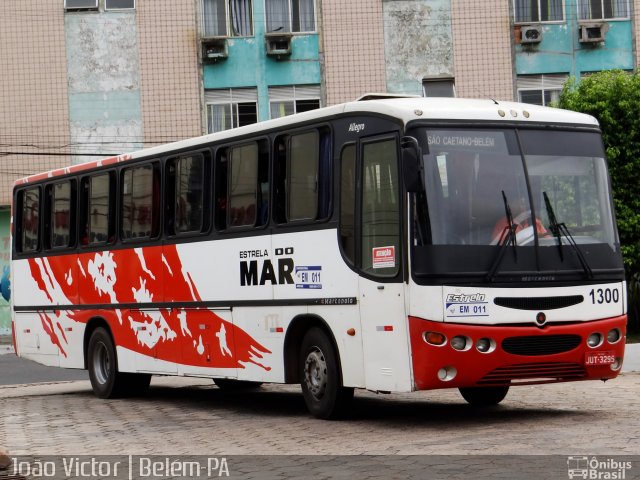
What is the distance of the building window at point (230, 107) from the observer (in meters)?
38.5

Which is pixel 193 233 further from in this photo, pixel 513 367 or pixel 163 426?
pixel 513 367

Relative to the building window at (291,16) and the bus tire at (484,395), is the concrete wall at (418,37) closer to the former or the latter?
the building window at (291,16)

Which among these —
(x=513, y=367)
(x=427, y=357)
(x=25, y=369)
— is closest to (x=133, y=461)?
(x=427, y=357)

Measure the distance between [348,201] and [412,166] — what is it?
4.02 ft

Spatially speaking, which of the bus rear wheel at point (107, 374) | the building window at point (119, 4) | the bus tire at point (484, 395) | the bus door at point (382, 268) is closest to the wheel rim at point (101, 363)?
the bus rear wheel at point (107, 374)

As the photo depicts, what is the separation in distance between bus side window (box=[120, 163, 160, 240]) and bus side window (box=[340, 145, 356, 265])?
4.51 metres

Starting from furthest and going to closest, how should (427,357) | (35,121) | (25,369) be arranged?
(35,121)
(25,369)
(427,357)

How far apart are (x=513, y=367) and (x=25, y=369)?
1697cm

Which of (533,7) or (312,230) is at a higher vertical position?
(533,7)

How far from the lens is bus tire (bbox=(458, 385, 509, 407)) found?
15.4 metres

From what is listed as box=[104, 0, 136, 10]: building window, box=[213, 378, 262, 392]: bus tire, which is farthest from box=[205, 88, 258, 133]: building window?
box=[213, 378, 262, 392]: bus tire

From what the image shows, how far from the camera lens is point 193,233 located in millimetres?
16844

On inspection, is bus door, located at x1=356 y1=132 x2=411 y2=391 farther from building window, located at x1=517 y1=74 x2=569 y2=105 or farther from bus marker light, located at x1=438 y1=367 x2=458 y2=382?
building window, located at x1=517 y1=74 x2=569 y2=105

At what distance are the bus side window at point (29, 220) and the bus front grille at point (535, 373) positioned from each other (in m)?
10.1
